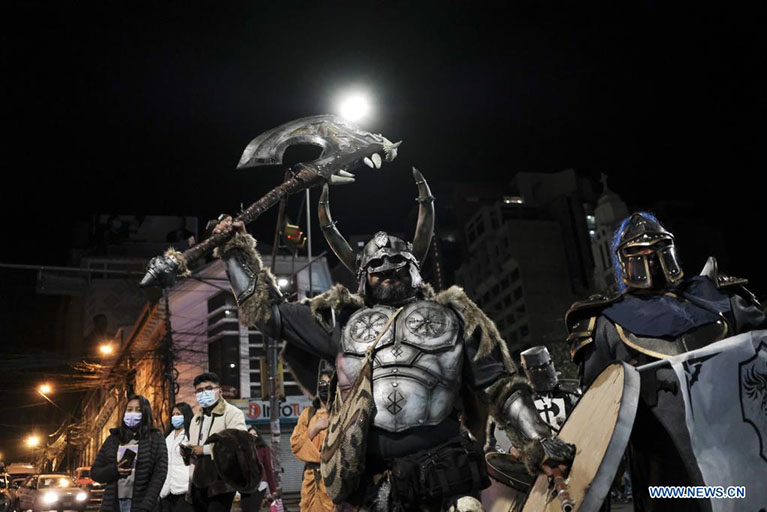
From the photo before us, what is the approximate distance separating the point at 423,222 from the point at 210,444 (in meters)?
3.40

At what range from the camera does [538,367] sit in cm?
746

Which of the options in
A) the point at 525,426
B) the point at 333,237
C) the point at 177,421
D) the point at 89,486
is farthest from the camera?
the point at 89,486

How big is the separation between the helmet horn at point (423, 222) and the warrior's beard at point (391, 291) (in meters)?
0.53

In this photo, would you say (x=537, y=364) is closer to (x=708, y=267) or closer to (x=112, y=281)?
(x=708, y=267)

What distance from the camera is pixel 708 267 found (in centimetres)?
486

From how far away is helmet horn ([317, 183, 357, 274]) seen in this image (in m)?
5.55

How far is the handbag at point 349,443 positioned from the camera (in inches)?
153

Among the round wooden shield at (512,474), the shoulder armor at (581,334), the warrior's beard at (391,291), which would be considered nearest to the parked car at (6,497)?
the warrior's beard at (391,291)

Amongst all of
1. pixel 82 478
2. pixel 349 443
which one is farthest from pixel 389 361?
pixel 82 478

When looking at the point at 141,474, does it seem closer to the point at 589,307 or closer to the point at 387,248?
the point at 387,248

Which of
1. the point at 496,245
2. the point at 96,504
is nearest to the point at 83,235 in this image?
the point at 96,504

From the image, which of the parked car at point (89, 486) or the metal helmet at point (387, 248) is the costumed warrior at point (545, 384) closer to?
the metal helmet at point (387, 248)

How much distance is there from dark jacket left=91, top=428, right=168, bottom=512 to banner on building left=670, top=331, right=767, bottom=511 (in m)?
5.45

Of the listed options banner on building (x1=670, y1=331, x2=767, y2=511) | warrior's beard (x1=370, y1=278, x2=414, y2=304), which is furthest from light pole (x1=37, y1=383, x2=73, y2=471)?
banner on building (x1=670, y1=331, x2=767, y2=511)
